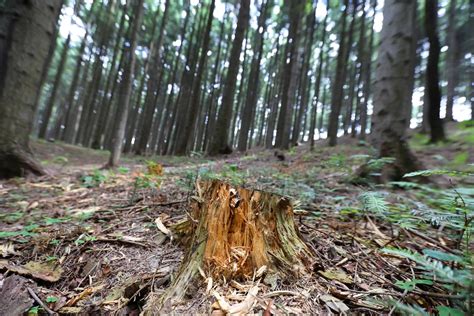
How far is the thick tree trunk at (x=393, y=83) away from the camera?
3.78 meters

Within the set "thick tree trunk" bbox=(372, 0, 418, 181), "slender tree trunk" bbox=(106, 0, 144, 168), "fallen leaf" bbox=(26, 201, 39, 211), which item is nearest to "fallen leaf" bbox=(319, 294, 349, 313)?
"thick tree trunk" bbox=(372, 0, 418, 181)

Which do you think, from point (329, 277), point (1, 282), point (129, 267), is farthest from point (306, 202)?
point (1, 282)

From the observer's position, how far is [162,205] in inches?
112

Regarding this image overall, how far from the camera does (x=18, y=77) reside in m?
4.80

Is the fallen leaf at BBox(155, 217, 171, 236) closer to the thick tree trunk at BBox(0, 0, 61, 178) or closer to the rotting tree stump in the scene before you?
the rotting tree stump

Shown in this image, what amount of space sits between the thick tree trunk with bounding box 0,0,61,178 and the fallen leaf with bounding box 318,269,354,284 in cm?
523

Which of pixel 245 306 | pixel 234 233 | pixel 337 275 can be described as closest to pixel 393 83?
pixel 337 275

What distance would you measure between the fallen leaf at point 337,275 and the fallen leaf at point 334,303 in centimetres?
18

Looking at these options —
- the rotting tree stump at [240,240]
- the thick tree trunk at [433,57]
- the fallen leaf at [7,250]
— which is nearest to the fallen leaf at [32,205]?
the fallen leaf at [7,250]

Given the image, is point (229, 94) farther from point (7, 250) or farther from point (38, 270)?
point (38, 270)

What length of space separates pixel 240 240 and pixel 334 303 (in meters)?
0.60

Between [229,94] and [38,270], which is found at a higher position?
[229,94]

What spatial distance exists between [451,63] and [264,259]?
18.4m

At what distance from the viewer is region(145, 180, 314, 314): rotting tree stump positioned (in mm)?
1519
